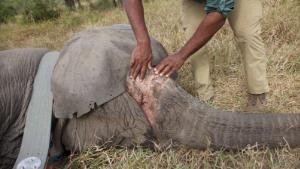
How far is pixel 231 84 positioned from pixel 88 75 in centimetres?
170

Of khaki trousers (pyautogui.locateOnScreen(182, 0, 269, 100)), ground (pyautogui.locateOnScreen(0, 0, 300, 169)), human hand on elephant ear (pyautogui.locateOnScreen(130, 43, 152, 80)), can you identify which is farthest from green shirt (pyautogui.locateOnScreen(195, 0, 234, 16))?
ground (pyautogui.locateOnScreen(0, 0, 300, 169))

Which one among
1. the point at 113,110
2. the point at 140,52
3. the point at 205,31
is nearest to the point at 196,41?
the point at 205,31

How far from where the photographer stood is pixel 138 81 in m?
3.17

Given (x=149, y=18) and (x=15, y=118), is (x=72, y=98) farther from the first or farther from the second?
(x=149, y=18)

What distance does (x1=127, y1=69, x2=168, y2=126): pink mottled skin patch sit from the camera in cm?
312

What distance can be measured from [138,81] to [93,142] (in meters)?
0.57

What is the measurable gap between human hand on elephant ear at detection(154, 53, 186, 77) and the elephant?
42 mm

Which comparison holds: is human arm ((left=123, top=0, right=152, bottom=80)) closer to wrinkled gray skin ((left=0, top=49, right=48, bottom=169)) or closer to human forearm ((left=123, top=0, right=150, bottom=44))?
human forearm ((left=123, top=0, right=150, bottom=44))

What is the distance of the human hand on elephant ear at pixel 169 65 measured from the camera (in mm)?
3189

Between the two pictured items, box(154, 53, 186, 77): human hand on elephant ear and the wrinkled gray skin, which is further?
the wrinkled gray skin

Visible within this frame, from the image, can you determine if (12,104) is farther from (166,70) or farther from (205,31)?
(205,31)

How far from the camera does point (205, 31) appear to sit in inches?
126

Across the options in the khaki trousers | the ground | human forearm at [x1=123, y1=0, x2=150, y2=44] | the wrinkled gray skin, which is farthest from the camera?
the khaki trousers

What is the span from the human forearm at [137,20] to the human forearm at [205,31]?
0.85 feet
